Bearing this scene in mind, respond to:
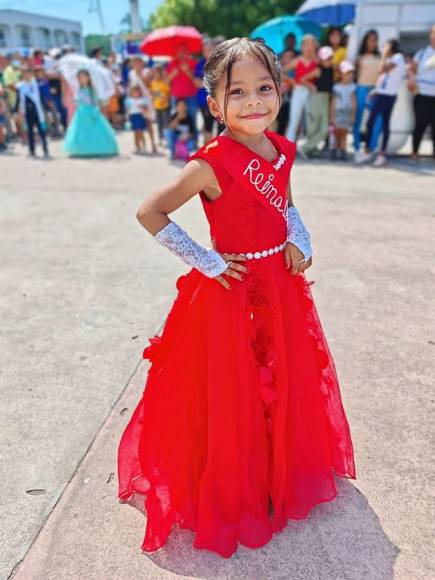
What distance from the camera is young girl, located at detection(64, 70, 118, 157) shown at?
9.43 meters

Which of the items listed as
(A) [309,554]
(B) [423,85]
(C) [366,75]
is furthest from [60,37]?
(A) [309,554]

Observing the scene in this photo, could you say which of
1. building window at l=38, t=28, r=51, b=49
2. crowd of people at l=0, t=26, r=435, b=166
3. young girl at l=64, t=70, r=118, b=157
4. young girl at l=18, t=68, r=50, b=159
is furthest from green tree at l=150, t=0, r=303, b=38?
building window at l=38, t=28, r=51, b=49

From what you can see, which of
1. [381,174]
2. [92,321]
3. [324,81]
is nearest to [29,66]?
[324,81]

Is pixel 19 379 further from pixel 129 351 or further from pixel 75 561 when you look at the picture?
pixel 75 561

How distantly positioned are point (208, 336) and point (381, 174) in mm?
6598

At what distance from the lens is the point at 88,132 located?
9539mm

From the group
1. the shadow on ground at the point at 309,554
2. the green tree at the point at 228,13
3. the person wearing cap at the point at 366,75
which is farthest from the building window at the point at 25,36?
the shadow on ground at the point at 309,554

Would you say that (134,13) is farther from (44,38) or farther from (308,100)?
(308,100)

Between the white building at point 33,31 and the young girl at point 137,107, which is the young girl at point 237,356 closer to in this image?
the young girl at point 137,107

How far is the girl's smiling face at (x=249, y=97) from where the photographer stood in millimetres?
Answer: 1560

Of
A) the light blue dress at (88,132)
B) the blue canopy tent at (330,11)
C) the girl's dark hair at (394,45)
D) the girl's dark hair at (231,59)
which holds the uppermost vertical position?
the blue canopy tent at (330,11)

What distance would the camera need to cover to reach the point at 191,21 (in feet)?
90.5

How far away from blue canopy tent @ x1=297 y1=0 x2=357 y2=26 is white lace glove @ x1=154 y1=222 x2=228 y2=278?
11.1 metres

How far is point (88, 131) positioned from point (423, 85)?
5909 mm
